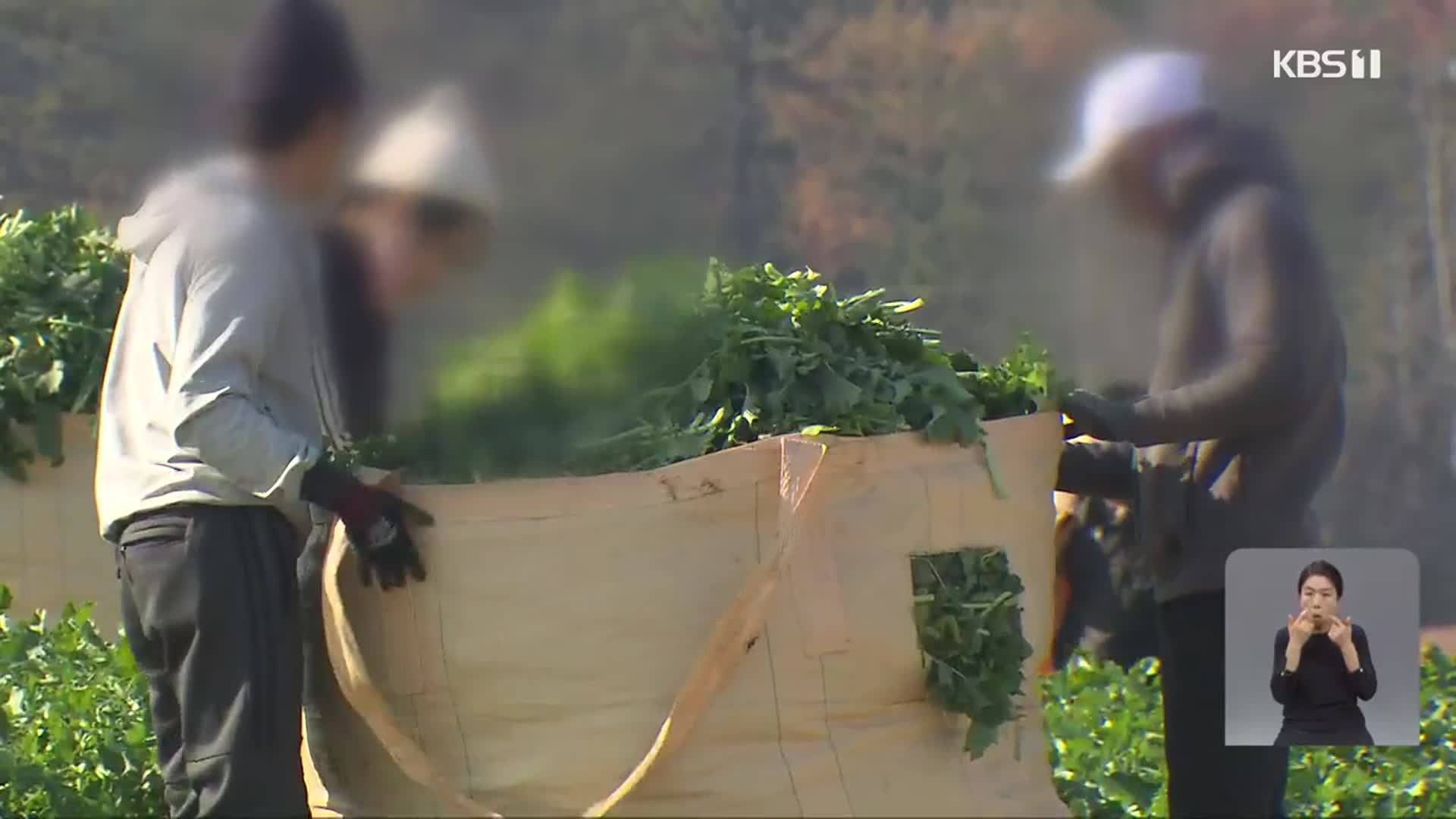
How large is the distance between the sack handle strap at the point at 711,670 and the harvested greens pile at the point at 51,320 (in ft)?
4.88

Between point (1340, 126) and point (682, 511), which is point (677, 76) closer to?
point (682, 511)

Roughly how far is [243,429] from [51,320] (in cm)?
145

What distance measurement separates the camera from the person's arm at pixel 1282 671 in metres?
3.05

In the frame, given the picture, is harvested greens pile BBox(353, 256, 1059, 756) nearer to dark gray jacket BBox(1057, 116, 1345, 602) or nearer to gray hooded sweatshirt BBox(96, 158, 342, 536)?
gray hooded sweatshirt BBox(96, 158, 342, 536)

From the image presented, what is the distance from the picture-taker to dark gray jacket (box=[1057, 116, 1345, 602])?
2838 millimetres

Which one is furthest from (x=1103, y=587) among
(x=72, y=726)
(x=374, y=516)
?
(x=72, y=726)

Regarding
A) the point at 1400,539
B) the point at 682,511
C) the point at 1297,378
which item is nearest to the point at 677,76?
the point at 682,511

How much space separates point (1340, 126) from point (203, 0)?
1850 mm

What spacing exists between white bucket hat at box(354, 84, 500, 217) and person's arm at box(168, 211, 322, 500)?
8.1 inches

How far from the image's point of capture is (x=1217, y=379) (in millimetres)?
2906

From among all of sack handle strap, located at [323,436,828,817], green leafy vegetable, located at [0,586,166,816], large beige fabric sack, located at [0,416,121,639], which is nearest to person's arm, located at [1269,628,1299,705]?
sack handle strap, located at [323,436,828,817]

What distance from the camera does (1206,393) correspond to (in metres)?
2.92

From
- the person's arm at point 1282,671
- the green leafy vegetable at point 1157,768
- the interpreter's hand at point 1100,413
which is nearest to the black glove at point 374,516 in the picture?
the interpreter's hand at point 1100,413

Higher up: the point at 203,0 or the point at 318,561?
the point at 203,0
